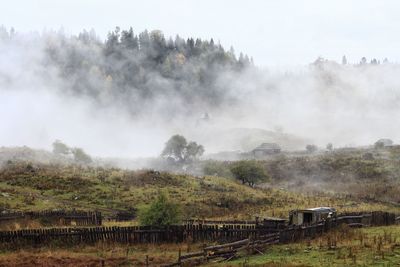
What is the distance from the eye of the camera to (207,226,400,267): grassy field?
21.3 metres

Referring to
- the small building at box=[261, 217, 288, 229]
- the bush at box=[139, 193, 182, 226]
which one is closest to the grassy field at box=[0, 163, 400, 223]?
the small building at box=[261, 217, 288, 229]

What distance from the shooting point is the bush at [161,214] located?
3098cm

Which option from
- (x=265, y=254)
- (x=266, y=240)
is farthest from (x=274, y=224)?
→ (x=265, y=254)

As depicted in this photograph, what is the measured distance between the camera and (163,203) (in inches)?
1248

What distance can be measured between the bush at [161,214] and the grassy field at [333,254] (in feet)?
24.9

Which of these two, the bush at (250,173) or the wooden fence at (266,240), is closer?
the wooden fence at (266,240)

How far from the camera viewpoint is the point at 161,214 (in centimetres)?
3103

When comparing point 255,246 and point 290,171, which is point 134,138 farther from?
point 255,246

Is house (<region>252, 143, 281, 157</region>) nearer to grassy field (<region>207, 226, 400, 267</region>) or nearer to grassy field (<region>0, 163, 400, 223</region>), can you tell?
grassy field (<region>0, 163, 400, 223</region>)

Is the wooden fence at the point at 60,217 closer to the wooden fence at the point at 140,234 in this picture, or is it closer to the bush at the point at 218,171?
the wooden fence at the point at 140,234

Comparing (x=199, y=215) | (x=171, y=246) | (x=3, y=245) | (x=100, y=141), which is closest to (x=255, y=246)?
(x=171, y=246)

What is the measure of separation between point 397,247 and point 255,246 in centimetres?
688

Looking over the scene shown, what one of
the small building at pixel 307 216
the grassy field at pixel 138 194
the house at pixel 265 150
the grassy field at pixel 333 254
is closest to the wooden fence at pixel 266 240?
the grassy field at pixel 333 254

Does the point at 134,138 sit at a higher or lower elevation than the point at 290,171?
higher
